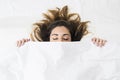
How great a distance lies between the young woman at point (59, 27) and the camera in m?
1.51

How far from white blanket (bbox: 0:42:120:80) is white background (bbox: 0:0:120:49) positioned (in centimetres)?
28

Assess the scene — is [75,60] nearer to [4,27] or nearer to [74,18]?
[74,18]

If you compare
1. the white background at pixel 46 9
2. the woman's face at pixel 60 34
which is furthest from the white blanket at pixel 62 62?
the white background at pixel 46 9

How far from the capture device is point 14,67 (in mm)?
1460

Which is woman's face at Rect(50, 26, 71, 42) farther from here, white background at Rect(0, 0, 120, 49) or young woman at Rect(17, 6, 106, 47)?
white background at Rect(0, 0, 120, 49)

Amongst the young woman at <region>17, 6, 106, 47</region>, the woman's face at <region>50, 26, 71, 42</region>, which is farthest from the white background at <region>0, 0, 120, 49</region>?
the woman's face at <region>50, 26, 71, 42</region>

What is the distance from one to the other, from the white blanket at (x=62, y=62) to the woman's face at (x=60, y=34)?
0.05 metres

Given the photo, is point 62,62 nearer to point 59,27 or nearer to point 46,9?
point 59,27

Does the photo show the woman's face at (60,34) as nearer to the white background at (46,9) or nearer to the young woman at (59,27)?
the young woman at (59,27)

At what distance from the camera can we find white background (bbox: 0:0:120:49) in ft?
5.73

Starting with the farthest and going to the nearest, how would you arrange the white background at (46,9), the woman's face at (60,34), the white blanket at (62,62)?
1. the white background at (46,9)
2. the woman's face at (60,34)
3. the white blanket at (62,62)

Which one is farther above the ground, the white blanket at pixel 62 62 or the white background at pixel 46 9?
the white background at pixel 46 9

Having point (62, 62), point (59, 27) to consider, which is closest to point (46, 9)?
point (59, 27)

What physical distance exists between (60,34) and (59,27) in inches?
1.9
